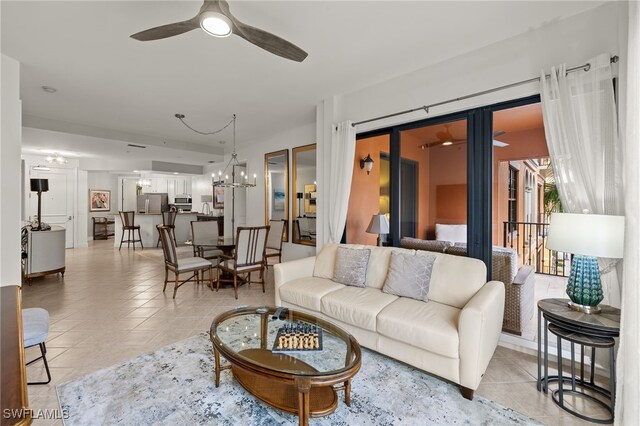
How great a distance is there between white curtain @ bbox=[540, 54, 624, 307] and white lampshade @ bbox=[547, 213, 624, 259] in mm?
371

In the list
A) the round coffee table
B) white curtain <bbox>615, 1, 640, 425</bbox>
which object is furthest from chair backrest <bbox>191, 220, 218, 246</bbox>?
white curtain <bbox>615, 1, 640, 425</bbox>

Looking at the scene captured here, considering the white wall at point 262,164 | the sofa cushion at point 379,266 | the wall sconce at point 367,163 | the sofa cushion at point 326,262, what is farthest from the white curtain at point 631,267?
the white wall at point 262,164

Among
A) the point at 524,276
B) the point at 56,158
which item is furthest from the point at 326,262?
the point at 56,158

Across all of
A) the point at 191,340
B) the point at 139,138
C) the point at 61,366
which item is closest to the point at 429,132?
the point at 191,340

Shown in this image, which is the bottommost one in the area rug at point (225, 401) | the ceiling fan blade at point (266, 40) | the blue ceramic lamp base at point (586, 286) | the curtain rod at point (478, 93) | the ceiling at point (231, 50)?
the area rug at point (225, 401)

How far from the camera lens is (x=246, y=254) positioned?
13.9ft

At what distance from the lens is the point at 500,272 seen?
2.82 metres

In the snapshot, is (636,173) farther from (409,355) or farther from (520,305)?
(409,355)

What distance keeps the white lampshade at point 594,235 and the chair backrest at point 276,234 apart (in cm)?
399

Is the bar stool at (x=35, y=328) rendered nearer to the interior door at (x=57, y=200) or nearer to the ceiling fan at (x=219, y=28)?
the ceiling fan at (x=219, y=28)

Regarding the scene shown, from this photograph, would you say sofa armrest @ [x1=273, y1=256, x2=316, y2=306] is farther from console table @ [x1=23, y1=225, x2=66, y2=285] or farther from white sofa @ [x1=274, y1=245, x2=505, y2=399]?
console table @ [x1=23, y1=225, x2=66, y2=285]

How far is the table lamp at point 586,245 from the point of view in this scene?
70.4 inches

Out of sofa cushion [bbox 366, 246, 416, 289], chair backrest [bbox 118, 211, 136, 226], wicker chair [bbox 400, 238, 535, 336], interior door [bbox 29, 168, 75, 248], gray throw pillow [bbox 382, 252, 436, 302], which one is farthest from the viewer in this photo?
chair backrest [bbox 118, 211, 136, 226]

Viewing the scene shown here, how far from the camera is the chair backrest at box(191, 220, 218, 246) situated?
5.14 meters
